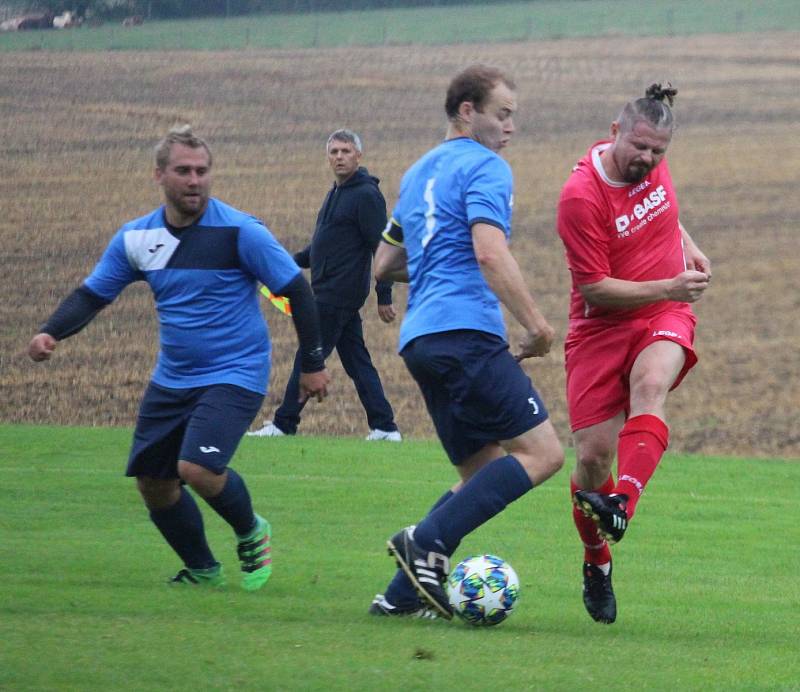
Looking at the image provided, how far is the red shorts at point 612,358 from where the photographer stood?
6.52 m

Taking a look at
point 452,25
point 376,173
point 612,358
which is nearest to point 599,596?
point 612,358

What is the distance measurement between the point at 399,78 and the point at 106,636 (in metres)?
32.8

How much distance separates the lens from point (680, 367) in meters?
6.47

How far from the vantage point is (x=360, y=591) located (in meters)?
6.84

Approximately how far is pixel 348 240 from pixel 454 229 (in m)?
6.39

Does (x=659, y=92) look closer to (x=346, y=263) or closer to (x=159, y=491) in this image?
(x=159, y=491)

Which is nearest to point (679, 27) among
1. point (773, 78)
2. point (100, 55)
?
point (773, 78)

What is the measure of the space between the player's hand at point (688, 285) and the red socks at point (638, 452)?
1.62 ft

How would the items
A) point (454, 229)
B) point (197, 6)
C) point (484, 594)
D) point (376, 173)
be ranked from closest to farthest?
point (454, 229)
point (484, 594)
point (376, 173)
point (197, 6)

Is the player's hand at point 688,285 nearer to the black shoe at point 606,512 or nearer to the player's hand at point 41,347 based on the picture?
the black shoe at point 606,512

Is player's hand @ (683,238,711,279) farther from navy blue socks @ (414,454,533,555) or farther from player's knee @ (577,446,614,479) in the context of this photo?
navy blue socks @ (414,454,533,555)

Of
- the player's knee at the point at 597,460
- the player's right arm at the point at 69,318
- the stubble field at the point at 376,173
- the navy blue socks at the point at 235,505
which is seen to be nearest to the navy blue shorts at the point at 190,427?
the navy blue socks at the point at 235,505

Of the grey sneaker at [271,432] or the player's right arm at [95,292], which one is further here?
the grey sneaker at [271,432]

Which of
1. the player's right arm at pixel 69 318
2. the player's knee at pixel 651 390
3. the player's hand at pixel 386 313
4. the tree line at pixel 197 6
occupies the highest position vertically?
the tree line at pixel 197 6
